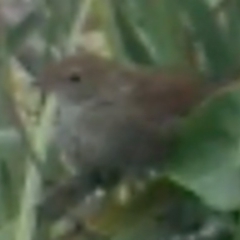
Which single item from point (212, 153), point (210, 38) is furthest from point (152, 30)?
point (212, 153)

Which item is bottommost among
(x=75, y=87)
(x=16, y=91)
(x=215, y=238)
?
(x=215, y=238)

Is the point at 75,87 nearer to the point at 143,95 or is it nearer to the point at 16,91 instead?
the point at 143,95

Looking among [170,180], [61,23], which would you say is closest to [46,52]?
[61,23]

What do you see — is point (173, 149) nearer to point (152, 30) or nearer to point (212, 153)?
point (212, 153)

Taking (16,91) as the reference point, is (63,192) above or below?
below

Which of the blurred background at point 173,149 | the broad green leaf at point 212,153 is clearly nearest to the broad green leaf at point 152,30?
the blurred background at point 173,149
